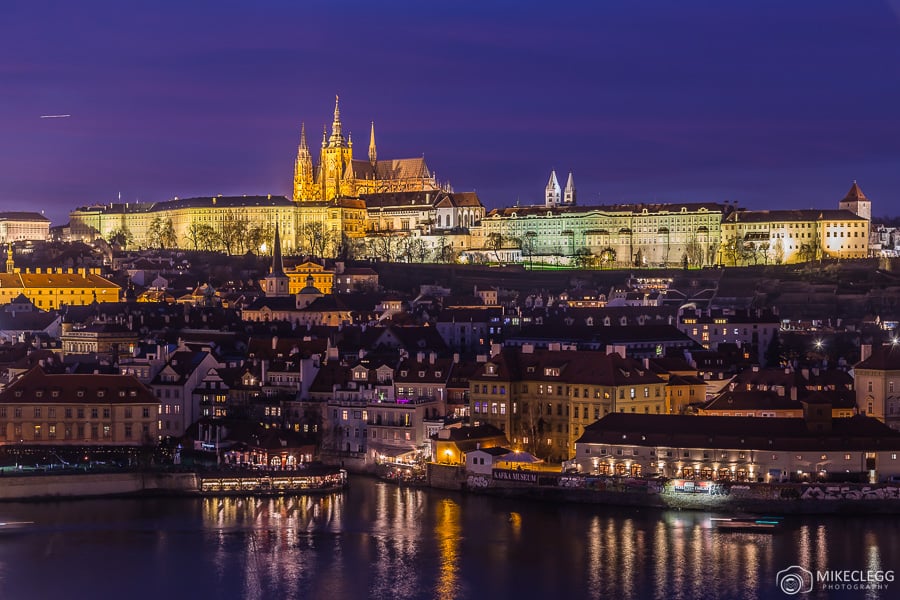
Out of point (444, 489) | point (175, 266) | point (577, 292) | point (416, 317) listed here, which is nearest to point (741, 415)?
point (444, 489)

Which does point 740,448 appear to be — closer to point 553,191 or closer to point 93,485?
point 93,485

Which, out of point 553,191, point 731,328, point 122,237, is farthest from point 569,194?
point 731,328

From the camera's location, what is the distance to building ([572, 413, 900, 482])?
1293 inches

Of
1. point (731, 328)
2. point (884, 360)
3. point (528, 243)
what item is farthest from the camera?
point (528, 243)

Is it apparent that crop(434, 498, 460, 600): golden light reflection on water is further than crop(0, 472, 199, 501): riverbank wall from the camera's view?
No

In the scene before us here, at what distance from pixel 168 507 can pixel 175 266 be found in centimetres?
7062

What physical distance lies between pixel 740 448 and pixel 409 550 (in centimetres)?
846

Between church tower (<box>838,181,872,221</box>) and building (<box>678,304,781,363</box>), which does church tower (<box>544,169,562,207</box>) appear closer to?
church tower (<box>838,181,872,221</box>)

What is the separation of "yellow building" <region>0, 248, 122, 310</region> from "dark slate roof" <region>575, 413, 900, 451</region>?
4860 cm

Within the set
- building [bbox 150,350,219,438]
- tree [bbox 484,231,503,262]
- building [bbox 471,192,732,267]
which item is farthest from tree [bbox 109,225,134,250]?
building [bbox 150,350,219,438]

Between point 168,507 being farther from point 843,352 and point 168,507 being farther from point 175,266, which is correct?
point 175,266

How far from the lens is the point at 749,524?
30.6 m

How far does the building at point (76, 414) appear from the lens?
122 ft

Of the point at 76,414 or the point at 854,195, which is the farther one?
the point at 854,195
